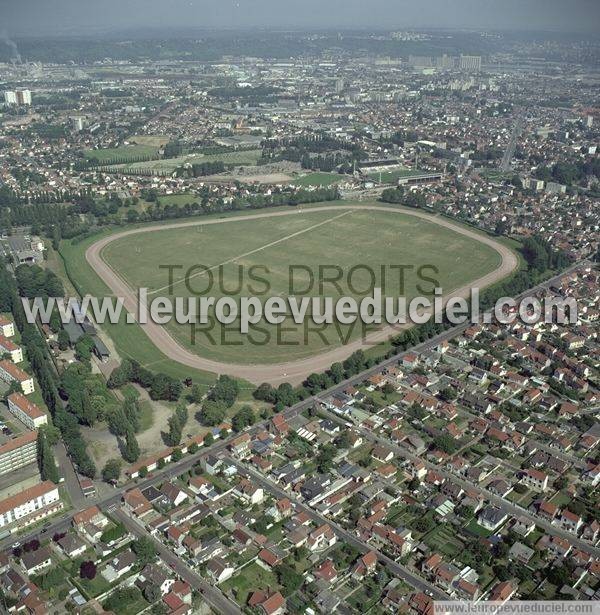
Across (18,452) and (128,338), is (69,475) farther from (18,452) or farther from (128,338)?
A: (128,338)

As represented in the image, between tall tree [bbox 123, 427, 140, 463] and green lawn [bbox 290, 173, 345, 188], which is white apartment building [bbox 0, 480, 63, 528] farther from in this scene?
green lawn [bbox 290, 173, 345, 188]

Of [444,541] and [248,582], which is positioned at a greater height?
[444,541]

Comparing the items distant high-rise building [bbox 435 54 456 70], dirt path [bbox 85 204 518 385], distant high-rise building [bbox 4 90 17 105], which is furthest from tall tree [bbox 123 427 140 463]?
distant high-rise building [bbox 435 54 456 70]

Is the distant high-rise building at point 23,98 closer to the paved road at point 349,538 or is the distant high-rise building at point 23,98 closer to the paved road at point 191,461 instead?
the paved road at point 191,461

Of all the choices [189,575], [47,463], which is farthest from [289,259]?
[189,575]

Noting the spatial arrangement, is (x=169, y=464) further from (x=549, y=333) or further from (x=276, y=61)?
(x=276, y=61)

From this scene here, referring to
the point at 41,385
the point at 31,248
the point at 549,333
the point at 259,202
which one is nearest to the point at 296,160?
the point at 259,202
